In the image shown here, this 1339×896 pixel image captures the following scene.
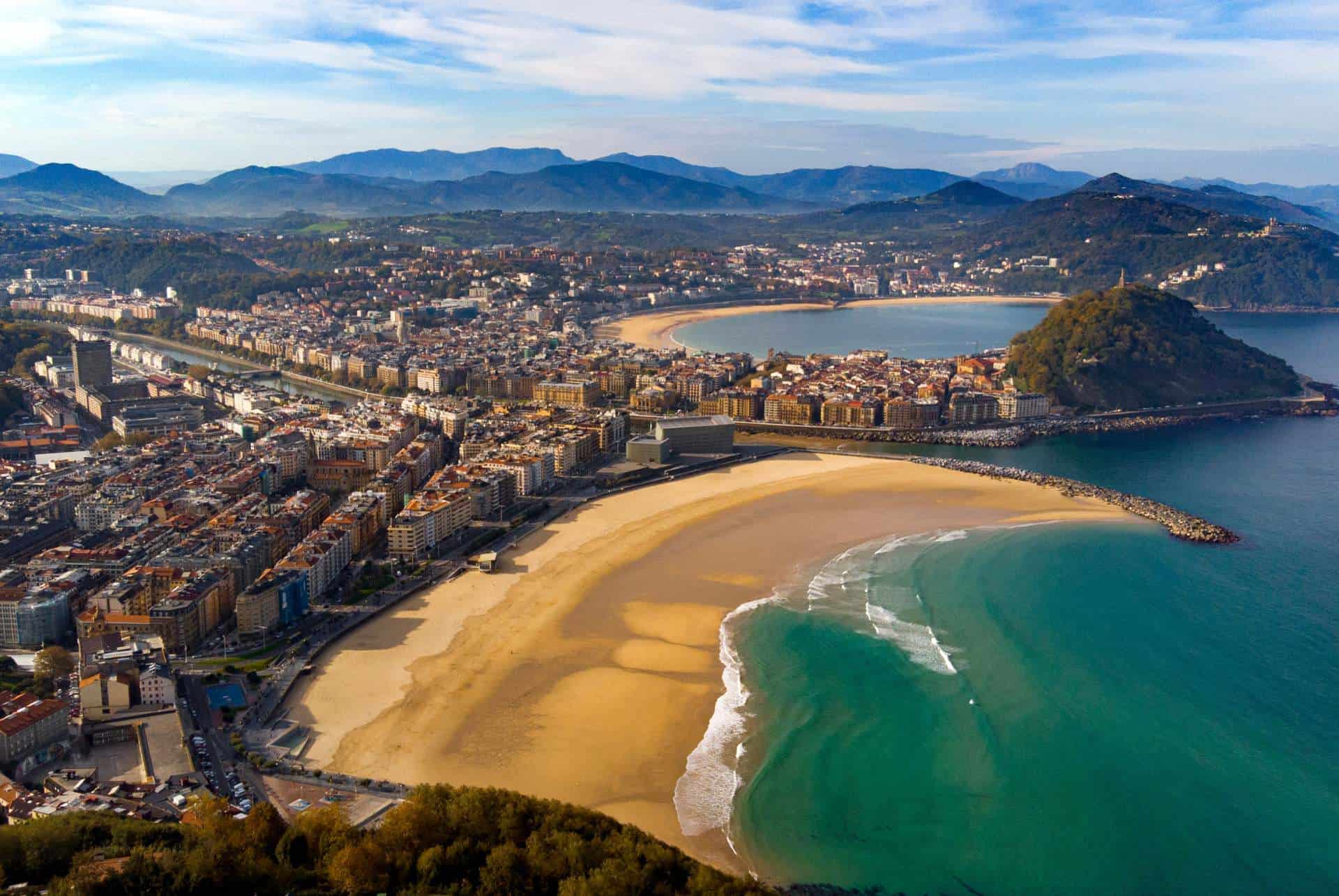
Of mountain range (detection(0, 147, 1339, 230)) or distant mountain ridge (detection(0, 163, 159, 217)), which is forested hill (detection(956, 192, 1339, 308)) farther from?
distant mountain ridge (detection(0, 163, 159, 217))

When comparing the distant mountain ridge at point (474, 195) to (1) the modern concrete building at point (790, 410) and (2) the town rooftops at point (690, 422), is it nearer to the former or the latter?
(1) the modern concrete building at point (790, 410)

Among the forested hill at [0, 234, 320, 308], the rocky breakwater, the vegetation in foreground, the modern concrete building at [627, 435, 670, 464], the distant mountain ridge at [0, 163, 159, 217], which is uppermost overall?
the distant mountain ridge at [0, 163, 159, 217]

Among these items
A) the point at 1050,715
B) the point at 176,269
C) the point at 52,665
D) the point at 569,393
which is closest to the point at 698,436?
the point at 569,393

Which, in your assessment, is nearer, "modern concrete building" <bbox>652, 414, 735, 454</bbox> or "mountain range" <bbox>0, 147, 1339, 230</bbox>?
"modern concrete building" <bbox>652, 414, 735, 454</bbox>

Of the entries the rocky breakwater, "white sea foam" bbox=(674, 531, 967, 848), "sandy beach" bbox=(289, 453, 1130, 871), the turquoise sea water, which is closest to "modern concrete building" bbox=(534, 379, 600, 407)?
"sandy beach" bbox=(289, 453, 1130, 871)

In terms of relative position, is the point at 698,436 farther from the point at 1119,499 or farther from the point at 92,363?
the point at 92,363

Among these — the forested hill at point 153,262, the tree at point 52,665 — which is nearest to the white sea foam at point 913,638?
the tree at point 52,665

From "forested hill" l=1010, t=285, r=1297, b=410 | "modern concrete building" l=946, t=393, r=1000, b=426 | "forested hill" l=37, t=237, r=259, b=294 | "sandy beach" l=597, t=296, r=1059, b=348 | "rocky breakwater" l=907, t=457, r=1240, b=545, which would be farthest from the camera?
"forested hill" l=37, t=237, r=259, b=294
